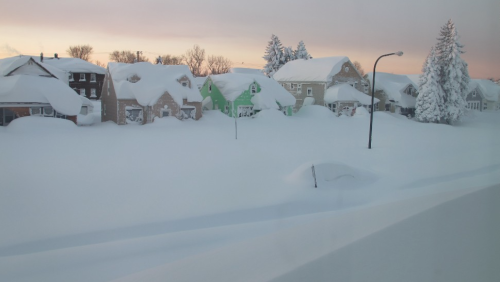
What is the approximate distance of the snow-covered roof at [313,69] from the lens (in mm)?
49406

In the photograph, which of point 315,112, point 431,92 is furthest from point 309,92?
point 431,92

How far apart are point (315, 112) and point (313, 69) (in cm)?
875

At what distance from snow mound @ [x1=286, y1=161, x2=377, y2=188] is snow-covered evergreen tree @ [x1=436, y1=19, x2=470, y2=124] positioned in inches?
1272

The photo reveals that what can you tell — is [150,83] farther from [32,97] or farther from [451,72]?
[451,72]

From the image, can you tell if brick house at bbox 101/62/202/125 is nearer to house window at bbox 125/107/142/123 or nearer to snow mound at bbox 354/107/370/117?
house window at bbox 125/107/142/123

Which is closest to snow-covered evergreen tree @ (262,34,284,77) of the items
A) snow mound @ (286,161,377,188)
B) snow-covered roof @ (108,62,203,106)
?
snow-covered roof @ (108,62,203,106)

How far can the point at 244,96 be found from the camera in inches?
1703

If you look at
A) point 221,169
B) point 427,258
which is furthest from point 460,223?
point 221,169

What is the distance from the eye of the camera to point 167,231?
1112 cm

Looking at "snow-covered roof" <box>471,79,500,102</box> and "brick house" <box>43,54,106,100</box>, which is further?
"snow-covered roof" <box>471,79,500,102</box>

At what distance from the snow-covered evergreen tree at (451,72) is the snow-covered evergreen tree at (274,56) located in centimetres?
3294

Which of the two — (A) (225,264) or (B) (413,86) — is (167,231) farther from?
(B) (413,86)

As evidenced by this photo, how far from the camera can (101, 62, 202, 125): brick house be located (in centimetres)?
3538

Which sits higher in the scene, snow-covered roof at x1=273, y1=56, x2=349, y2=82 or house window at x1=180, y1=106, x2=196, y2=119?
snow-covered roof at x1=273, y1=56, x2=349, y2=82
